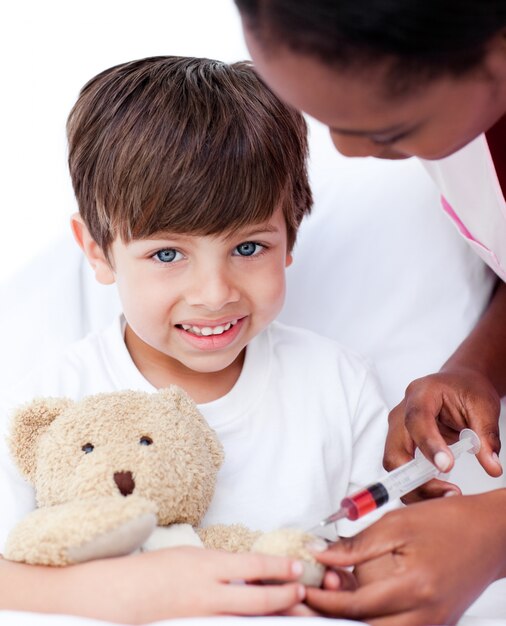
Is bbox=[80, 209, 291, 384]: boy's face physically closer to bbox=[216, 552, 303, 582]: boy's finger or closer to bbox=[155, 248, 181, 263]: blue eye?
bbox=[155, 248, 181, 263]: blue eye

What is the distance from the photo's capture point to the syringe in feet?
3.07

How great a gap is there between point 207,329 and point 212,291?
0.08m

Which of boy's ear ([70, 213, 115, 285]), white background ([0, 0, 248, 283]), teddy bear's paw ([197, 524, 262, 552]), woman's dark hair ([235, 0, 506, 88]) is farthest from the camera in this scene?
white background ([0, 0, 248, 283])

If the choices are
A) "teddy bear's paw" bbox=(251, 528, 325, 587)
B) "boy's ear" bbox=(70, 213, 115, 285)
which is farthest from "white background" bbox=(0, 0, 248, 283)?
"teddy bear's paw" bbox=(251, 528, 325, 587)

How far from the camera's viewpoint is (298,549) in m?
0.87

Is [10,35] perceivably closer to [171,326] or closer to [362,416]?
[171,326]

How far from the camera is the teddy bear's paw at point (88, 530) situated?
33.6 inches

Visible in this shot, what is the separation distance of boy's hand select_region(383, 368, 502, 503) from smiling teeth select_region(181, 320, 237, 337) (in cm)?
25

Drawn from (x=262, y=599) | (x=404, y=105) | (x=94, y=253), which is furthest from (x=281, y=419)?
(x=404, y=105)

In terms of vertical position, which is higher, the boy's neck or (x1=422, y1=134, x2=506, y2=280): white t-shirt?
(x1=422, y1=134, x2=506, y2=280): white t-shirt

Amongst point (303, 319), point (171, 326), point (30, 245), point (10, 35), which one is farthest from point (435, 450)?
point (10, 35)

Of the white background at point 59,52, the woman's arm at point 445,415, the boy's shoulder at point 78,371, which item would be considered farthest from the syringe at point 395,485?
the white background at point 59,52

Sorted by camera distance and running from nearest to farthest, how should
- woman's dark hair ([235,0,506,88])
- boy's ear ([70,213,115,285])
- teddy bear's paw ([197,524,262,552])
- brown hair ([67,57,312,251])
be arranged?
woman's dark hair ([235,0,506,88])
teddy bear's paw ([197,524,262,552])
brown hair ([67,57,312,251])
boy's ear ([70,213,115,285])

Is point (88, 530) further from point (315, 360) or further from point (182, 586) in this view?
point (315, 360)
